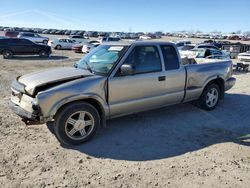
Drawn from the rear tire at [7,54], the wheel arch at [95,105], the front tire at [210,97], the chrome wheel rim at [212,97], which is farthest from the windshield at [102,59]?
the rear tire at [7,54]

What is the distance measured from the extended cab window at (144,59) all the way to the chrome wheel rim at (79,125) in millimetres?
1279

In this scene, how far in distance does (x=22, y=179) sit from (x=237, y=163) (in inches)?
126

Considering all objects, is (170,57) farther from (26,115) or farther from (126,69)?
(26,115)

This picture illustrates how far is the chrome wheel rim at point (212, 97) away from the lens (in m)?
6.50

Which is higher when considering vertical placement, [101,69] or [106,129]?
[101,69]

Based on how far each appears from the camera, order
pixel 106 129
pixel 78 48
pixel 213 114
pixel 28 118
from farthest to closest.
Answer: pixel 78 48 → pixel 213 114 → pixel 106 129 → pixel 28 118

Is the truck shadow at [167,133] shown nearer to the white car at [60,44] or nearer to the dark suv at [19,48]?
the dark suv at [19,48]

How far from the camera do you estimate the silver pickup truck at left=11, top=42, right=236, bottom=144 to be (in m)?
4.23

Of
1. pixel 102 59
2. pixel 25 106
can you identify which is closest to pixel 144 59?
pixel 102 59

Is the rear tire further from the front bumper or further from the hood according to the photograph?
the front bumper

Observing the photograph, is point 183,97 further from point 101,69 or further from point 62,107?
point 62,107

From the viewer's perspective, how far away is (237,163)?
156 inches

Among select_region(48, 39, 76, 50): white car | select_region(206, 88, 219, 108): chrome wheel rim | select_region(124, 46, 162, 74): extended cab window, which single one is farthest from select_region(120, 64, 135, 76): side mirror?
select_region(48, 39, 76, 50): white car

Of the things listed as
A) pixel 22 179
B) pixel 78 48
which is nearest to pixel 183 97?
pixel 22 179
